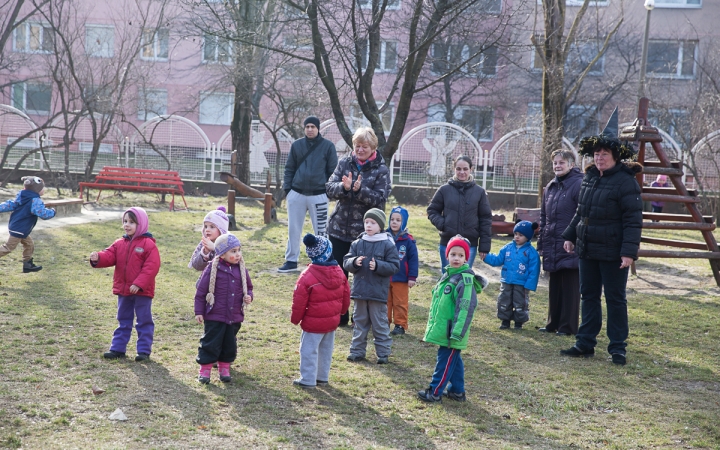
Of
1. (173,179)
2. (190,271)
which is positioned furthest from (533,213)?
(173,179)

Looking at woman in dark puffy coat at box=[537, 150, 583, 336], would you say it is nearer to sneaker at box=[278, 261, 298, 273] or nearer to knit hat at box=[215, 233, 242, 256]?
knit hat at box=[215, 233, 242, 256]

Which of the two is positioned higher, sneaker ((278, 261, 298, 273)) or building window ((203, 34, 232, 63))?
building window ((203, 34, 232, 63))

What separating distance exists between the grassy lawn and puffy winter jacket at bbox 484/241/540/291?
52 cm

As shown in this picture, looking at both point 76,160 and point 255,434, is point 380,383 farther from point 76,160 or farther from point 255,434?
point 76,160

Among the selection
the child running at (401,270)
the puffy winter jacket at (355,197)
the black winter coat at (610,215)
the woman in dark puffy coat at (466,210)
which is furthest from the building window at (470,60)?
the black winter coat at (610,215)

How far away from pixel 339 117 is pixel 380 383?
601cm

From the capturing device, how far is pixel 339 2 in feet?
34.1

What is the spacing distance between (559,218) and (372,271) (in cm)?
228

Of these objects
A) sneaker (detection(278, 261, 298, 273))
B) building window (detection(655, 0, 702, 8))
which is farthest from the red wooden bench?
building window (detection(655, 0, 702, 8))

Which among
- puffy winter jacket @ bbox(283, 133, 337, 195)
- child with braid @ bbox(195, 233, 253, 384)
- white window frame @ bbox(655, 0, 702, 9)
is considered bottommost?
child with braid @ bbox(195, 233, 253, 384)

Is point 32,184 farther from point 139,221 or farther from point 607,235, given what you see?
point 607,235

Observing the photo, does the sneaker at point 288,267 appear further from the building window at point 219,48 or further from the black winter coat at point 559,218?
the building window at point 219,48

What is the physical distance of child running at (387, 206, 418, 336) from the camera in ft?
22.1

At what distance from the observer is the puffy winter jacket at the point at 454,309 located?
192 inches
